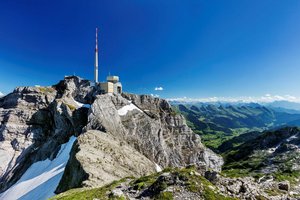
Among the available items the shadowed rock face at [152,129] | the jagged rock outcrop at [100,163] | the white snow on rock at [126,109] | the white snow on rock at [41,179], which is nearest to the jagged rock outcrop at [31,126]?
the white snow on rock at [41,179]

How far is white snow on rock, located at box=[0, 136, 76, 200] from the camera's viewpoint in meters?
52.1

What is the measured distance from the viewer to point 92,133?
62.4 meters

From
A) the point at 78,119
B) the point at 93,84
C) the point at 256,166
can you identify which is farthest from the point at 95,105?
the point at 256,166

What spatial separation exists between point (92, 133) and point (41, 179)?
16831 mm

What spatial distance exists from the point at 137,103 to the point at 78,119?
28.7 metres

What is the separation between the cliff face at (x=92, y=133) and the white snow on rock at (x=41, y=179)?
2.79 m

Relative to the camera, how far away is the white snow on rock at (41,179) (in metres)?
52.1

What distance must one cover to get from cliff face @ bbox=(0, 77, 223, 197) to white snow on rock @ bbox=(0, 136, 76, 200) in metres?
2.79

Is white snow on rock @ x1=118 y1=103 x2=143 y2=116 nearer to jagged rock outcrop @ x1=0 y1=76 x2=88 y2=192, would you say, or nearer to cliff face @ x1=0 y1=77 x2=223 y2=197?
cliff face @ x1=0 y1=77 x2=223 y2=197

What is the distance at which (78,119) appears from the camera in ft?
274

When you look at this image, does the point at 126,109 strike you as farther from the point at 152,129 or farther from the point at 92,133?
the point at 92,133

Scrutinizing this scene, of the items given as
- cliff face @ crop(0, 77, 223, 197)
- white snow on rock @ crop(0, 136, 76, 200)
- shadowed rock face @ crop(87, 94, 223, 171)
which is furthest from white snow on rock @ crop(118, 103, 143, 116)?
white snow on rock @ crop(0, 136, 76, 200)

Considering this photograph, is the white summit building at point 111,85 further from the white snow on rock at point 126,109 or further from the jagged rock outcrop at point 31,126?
the jagged rock outcrop at point 31,126

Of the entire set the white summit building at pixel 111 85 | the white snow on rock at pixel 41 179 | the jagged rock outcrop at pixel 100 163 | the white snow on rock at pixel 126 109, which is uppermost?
the white summit building at pixel 111 85
